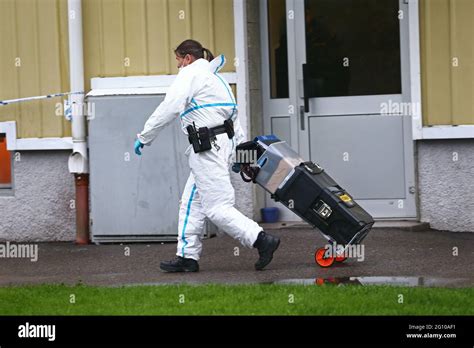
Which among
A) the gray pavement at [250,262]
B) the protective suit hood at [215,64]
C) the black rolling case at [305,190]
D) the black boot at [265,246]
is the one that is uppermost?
the protective suit hood at [215,64]

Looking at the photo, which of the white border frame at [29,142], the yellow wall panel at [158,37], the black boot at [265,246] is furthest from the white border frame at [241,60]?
the black boot at [265,246]

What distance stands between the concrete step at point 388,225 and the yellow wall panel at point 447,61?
1005 mm

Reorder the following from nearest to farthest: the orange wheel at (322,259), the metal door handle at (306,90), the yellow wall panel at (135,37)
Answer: the orange wheel at (322,259)
the metal door handle at (306,90)
the yellow wall panel at (135,37)

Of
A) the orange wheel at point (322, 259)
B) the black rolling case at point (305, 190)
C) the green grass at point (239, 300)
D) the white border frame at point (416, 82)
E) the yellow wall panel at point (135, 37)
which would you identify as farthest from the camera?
the yellow wall panel at point (135, 37)

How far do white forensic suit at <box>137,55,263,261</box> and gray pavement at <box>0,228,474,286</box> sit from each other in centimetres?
42

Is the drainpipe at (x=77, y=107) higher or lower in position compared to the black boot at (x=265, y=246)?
higher

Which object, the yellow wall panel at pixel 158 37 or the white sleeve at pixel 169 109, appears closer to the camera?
the white sleeve at pixel 169 109

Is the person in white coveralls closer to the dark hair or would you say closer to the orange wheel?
the dark hair

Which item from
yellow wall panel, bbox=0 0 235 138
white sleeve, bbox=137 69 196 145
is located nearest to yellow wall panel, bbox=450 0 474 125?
yellow wall panel, bbox=0 0 235 138

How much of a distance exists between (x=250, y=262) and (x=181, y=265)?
739 mm

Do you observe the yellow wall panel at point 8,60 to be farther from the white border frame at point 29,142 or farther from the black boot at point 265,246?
the black boot at point 265,246

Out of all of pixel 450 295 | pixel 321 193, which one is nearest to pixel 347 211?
pixel 321 193

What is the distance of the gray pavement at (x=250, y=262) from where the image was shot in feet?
33.9
